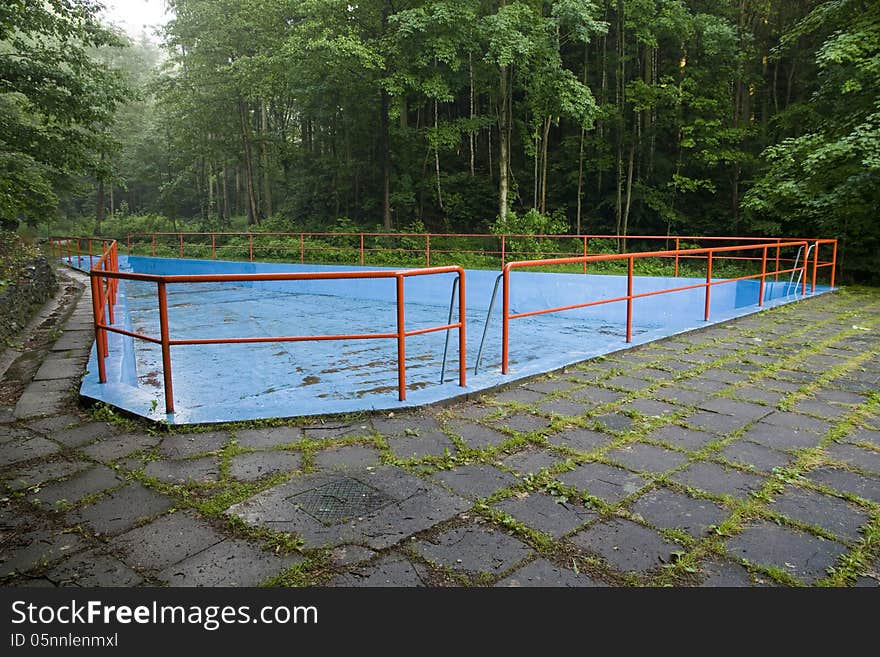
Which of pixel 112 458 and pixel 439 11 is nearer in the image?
pixel 112 458

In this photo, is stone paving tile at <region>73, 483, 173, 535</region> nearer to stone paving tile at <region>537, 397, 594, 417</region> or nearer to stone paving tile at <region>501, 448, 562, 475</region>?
stone paving tile at <region>501, 448, 562, 475</region>

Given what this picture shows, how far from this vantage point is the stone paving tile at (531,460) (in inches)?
124

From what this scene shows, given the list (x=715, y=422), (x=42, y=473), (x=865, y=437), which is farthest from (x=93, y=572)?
(x=865, y=437)

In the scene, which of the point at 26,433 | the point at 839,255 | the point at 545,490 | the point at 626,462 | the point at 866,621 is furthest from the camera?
the point at 839,255

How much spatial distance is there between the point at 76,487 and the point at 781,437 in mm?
3838

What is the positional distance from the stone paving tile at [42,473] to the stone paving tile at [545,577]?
7.77ft

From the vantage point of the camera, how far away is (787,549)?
7.76ft

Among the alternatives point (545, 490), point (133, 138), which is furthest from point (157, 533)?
point (133, 138)

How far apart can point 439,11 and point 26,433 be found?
45.8ft

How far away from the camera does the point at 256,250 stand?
19.8m

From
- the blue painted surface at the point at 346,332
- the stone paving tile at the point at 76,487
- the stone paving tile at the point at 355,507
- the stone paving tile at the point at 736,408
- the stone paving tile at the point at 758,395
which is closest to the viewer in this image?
the stone paving tile at the point at 355,507

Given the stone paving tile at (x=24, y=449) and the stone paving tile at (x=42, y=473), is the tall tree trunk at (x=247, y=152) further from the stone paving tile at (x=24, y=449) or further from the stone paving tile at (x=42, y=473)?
the stone paving tile at (x=42, y=473)

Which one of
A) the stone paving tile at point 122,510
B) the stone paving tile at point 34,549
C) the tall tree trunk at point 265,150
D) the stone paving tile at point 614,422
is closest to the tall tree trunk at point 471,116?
the tall tree trunk at point 265,150

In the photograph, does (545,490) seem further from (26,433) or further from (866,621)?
(26,433)
